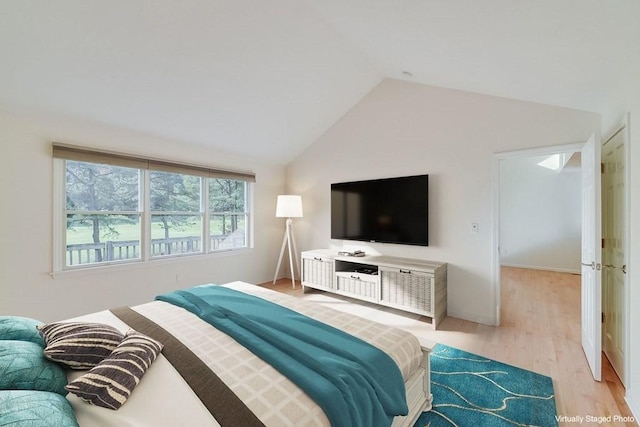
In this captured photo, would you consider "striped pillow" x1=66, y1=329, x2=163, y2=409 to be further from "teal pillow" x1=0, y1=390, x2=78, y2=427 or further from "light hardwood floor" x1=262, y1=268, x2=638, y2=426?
"light hardwood floor" x1=262, y1=268, x2=638, y2=426

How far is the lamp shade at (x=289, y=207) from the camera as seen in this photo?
459 centimetres

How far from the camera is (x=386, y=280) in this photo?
11.3 feet

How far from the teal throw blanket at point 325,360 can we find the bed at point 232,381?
Result: 0.15 feet

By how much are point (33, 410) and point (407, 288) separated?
121 inches

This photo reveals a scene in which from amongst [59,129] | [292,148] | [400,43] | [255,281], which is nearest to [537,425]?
[400,43]

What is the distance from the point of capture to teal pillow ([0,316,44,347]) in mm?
1265

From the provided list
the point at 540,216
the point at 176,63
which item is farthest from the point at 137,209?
the point at 540,216

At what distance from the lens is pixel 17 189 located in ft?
8.58

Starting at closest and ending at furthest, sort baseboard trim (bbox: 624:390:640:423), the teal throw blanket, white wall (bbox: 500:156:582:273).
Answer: the teal throw blanket
baseboard trim (bbox: 624:390:640:423)
white wall (bbox: 500:156:582:273)

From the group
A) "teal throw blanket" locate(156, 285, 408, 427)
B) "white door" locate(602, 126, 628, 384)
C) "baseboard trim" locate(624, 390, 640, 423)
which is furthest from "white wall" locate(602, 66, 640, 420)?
"teal throw blanket" locate(156, 285, 408, 427)

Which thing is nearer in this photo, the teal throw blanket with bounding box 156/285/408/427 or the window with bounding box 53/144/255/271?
the teal throw blanket with bounding box 156/285/408/427

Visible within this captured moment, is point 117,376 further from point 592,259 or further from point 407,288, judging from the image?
point 592,259

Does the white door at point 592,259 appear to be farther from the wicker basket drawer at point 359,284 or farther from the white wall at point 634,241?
the wicker basket drawer at point 359,284

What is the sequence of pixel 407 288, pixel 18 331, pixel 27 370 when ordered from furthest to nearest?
pixel 407 288, pixel 18 331, pixel 27 370
